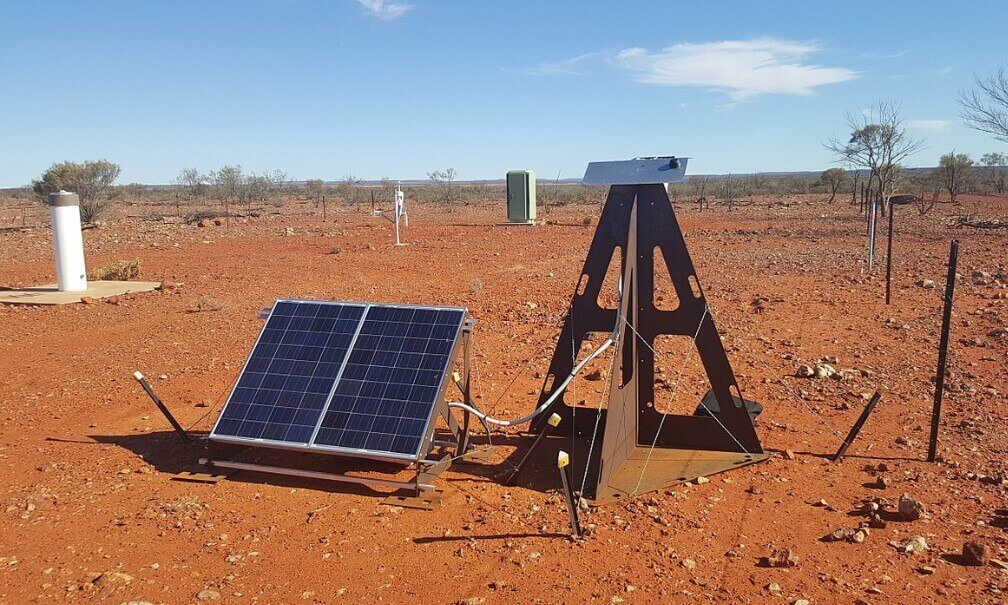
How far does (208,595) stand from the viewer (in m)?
4.02

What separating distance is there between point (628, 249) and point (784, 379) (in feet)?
10.8

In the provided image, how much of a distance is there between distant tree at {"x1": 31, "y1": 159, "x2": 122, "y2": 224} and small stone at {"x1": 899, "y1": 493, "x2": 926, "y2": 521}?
115 ft

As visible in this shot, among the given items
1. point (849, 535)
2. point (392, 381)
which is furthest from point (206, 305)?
point (849, 535)

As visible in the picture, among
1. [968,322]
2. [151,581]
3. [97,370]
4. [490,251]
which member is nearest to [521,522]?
[151,581]

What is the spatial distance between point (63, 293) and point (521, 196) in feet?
65.9

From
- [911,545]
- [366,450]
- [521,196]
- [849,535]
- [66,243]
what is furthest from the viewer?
[521,196]

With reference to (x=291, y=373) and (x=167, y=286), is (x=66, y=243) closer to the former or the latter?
(x=167, y=286)

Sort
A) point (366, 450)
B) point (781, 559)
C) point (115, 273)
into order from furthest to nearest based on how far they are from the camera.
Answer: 1. point (115, 273)
2. point (366, 450)
3. point (781, 559)

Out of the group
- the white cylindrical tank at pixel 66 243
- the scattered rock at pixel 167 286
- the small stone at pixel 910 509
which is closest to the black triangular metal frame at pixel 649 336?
the small stone at pixel 910 509

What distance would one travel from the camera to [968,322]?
1035 cm

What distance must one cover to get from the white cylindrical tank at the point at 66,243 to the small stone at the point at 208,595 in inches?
488

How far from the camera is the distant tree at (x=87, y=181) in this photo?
3309 cm

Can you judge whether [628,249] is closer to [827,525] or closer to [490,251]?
[827,525]

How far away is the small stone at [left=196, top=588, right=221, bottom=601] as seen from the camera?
4.00 metres
